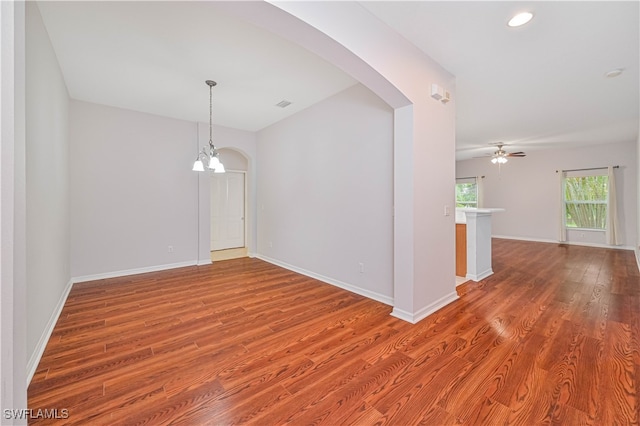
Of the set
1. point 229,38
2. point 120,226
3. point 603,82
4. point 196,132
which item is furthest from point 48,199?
point 603,82

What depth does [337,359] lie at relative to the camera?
202 centimetres

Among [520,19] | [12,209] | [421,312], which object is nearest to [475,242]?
[421,312]

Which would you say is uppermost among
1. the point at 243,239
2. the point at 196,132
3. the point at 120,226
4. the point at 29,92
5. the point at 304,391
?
the point at 196,132

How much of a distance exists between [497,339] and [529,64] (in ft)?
9.90

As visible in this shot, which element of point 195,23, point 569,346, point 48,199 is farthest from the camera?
point 48,199

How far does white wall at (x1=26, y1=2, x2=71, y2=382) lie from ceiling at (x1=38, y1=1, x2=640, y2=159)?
32 centimetres

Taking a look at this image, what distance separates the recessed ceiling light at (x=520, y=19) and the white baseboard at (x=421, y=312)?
2835 mm

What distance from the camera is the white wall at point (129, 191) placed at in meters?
4.04

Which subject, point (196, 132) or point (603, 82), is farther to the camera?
point (196, 132)

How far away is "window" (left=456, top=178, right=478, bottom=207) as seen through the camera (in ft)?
29.7

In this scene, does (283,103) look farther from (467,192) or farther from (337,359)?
(467,192)

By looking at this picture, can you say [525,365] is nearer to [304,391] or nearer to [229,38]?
[304,391]

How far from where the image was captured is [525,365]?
1.92 m

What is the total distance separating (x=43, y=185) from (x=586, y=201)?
36.2 ft
